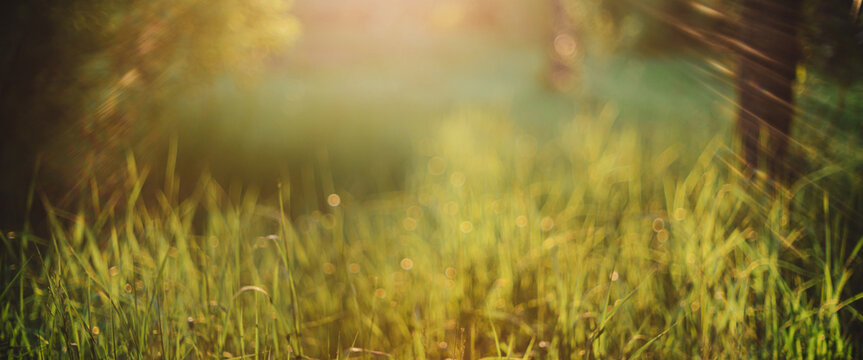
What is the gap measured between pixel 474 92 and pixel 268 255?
5.36m

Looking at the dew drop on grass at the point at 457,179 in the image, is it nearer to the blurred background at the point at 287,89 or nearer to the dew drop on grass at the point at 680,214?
the blurred background at the point at 287,89

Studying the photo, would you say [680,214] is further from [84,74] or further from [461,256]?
[84,74]

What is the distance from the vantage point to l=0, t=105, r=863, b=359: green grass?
4.37 feet

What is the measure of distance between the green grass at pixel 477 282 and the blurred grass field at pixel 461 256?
1 centimetres

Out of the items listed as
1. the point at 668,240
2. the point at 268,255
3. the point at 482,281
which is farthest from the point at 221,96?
the point at 668,240

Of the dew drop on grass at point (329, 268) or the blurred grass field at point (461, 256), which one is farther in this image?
the dew drop on grass at point (329, 268)

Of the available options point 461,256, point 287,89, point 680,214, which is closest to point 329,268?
point 461,256

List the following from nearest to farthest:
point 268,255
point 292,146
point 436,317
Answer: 1. point 436,317
2. point 268,255
3. point 292,146

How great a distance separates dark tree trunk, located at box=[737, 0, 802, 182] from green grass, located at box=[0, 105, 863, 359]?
0.50ft

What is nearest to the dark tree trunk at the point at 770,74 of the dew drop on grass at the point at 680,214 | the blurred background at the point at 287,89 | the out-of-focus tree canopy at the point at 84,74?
the blurred background at the point at 287,89

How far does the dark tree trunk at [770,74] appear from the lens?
5.56 feet

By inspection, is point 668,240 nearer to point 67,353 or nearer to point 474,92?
point 67,353

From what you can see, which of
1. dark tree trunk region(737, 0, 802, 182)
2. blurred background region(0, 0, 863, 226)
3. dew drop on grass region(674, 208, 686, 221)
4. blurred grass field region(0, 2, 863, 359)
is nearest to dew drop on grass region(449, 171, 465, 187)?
blurred grass field region(0, 2, 863, 359)

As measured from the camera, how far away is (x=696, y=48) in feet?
11.2
